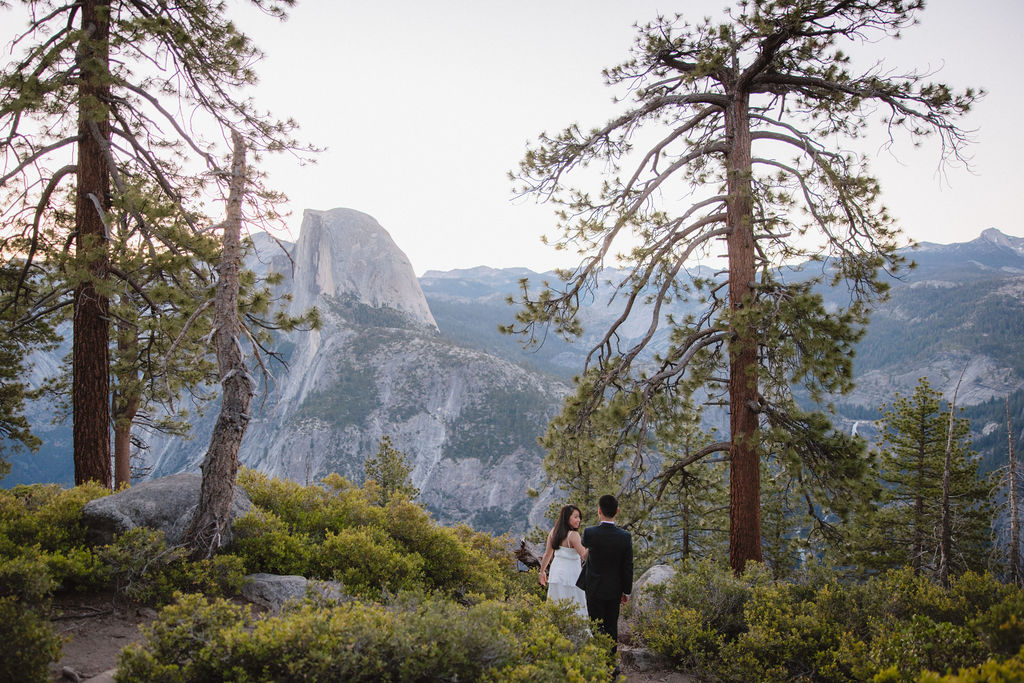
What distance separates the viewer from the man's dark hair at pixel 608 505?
5.71 metres

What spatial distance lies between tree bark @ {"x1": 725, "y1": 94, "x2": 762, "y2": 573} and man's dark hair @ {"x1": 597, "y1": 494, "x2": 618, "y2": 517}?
2464 mm

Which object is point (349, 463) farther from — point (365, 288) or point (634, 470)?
point (634, 470)

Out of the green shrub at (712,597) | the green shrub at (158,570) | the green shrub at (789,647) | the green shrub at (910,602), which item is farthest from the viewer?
the green shrub at (712,597)

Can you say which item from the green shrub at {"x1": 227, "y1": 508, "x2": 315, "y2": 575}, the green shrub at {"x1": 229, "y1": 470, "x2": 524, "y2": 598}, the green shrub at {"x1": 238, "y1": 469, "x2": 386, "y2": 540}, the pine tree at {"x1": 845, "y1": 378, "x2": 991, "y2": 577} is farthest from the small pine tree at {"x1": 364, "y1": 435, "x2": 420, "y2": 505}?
the pine tree at {"x1": 845, "y1": 378, "x2": 991, "y2": 577}

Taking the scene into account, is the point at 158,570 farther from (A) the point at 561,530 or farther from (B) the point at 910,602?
(B) the point at 910,602

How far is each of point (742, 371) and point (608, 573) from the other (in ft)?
11.9

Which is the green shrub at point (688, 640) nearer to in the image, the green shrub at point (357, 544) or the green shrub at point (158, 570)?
the green shrub at point (357, 544)

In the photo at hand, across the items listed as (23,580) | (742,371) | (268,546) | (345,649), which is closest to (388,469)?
(268,546)

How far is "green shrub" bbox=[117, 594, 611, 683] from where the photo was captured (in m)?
3.34

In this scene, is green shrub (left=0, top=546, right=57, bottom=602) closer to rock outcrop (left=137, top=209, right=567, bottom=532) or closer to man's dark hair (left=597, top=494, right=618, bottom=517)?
man's dark hair (left=597, top=494, right=618, bottom=517)

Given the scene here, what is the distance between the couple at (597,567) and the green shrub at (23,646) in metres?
3.92

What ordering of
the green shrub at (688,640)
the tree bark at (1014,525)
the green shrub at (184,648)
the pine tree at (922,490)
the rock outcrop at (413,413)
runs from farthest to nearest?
the rock outcrop at (413,413), the pine tree at (922,490), the tree bark at (1014,525), the green shrub at (688,640), the green shrub at (184,648)

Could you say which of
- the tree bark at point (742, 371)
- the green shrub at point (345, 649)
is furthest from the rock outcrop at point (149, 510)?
the tree bark at point (742, 371)

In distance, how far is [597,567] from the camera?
5.66 metres
